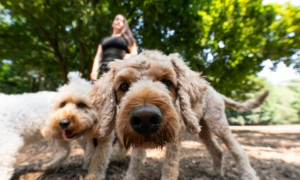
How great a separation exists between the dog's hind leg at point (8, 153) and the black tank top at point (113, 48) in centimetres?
188

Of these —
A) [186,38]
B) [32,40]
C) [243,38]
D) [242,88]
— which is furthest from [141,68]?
[242,88]

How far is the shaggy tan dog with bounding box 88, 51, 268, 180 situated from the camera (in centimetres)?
128

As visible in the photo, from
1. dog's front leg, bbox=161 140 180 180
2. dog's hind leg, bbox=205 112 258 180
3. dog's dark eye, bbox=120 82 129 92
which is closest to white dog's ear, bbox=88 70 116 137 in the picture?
dog's dark eye, bbox=120 82 129 92

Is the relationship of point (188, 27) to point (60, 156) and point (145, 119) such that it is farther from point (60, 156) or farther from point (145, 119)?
point (60, 156)

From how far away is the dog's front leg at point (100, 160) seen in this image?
85.8 inches

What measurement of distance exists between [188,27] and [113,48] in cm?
386

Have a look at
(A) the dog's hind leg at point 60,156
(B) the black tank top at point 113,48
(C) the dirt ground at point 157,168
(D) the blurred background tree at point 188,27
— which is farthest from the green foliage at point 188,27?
(A) the dog's hind leg at point 60,156

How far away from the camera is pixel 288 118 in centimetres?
3481

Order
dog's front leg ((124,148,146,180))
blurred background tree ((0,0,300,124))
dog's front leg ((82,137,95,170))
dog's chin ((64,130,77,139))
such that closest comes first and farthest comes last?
dog's front leg ((124,148,146,180)) → dog's chin ((64,130,77,139)) → dog's front leg ((82,137,95,170)) → blurred background tree ((0,0,300,124))

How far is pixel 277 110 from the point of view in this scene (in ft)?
106

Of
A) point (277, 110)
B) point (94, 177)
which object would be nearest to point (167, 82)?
point (94, 177)

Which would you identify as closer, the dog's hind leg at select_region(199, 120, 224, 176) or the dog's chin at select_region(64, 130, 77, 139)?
the dog's chin at select_region(64, 130, 77, 139)

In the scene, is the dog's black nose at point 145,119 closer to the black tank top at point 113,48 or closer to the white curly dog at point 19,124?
the white curly dog at point 19,124

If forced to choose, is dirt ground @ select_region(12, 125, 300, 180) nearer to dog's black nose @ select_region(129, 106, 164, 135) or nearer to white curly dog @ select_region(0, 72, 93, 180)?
white curly dog @ select_region(0, 72, 93, 180)
